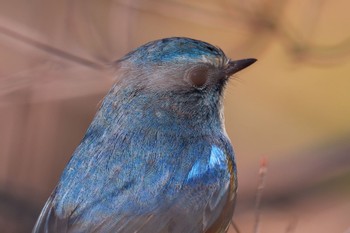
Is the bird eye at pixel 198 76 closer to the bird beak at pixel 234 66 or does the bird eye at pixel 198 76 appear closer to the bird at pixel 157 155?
the bird at pixel 157 155

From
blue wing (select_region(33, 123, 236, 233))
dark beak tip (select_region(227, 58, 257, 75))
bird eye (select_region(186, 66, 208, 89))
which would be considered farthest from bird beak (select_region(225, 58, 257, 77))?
blue wing (select_region(33, 123, 236, 233))

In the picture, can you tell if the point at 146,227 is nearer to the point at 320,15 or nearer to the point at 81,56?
the point at 81,56

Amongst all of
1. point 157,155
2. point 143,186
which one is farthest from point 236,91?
point 143,186

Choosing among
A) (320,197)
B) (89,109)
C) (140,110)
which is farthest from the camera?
(89,109)

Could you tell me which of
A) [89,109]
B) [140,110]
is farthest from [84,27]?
[140,110]

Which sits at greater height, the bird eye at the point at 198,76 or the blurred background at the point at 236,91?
the bird eye at the point at 198,76

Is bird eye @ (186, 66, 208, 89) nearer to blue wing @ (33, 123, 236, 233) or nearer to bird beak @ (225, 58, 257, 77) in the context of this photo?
bird beak @ (225, 58, 257, 77)

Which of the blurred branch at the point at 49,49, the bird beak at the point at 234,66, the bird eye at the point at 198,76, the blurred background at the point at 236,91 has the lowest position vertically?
the blurred background at the point at 236,91

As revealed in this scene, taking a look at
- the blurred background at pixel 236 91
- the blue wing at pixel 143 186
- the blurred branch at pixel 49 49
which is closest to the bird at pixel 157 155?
the blue wing at pixel 143 186

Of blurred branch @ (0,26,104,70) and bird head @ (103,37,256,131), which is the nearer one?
bird head @ (103,37,256,131)
